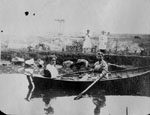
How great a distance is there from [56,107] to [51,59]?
0.42 meters

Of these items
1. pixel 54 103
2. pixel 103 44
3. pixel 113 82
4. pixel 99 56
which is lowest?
pixel 54 103

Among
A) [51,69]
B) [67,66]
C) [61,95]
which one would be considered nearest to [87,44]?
[67,66]

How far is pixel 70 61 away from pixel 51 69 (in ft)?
0.59

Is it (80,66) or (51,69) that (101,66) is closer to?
(80,66)

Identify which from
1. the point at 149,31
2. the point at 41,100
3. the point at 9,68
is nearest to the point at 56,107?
the point at 41,100

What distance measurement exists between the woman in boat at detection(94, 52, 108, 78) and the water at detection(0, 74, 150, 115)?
22 cm

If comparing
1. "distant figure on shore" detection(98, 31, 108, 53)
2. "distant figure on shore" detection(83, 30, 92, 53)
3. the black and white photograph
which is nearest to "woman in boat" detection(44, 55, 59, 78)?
the black and white photograph

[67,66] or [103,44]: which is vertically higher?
[103,44]

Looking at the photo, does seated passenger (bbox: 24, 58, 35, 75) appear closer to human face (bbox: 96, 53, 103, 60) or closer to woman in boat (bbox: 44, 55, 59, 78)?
woman in boat (bbox: 44, 55, 59, 78)

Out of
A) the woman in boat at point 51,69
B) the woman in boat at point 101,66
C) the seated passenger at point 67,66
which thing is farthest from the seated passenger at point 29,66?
the woman in boat at point 101,66

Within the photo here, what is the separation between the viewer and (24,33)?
2.54 meters

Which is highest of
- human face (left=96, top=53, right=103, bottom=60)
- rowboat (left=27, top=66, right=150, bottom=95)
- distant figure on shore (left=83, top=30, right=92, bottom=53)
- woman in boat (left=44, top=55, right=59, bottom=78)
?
distant figure on shore (left=83, top=30, right=92, bottom=53)

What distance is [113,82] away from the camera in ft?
8.34

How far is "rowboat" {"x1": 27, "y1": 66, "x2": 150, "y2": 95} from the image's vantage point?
99.4 inches
